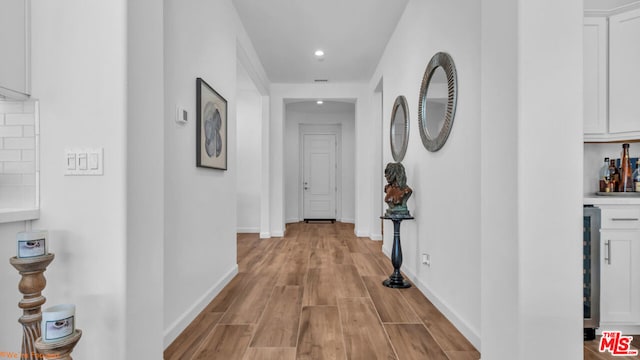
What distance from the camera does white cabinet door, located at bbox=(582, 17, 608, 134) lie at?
2334 millimetres

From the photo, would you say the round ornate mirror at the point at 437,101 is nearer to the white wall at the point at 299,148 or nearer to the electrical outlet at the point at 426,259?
the electrical outlet at the point at 426,259

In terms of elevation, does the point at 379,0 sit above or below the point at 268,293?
above

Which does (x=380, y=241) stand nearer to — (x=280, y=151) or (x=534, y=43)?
(x=280, y=151)

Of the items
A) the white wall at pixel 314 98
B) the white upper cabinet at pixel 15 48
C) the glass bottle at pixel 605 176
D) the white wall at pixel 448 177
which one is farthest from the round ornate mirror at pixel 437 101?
the white wall at pixel 314 98

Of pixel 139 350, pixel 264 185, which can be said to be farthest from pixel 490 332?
pixel 264 185

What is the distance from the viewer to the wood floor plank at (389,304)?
2512mm

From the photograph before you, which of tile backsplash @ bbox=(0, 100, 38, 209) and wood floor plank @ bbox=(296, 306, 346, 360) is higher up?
tile backsplash @ bbox=(0, 100, 38, 209)

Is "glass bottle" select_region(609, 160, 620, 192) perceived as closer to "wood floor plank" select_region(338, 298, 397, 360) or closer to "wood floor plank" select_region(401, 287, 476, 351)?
"wood floor plank" select_region(401, 287, 476, 351)

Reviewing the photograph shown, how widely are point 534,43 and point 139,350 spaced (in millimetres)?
2110

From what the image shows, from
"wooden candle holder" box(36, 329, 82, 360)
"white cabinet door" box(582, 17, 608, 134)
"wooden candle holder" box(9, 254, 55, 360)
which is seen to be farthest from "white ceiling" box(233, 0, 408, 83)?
"wooden candle holder" box(36, 329, 82, 360)

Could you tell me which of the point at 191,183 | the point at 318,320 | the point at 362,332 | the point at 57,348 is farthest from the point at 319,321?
the point at 57,348

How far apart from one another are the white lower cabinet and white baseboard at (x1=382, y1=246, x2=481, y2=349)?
844 mm

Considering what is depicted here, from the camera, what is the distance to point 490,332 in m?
1.65

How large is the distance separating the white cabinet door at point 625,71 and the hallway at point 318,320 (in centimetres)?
181
